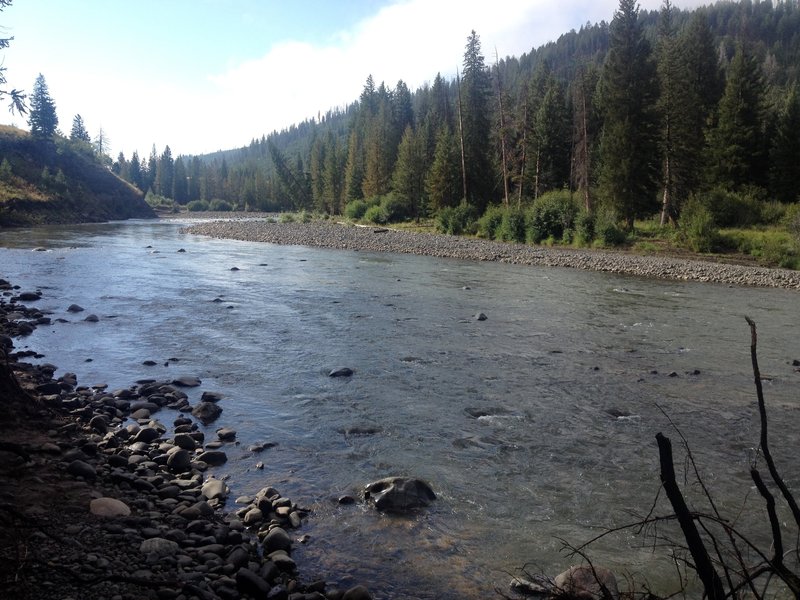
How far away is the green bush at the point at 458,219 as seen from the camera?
50.5 m

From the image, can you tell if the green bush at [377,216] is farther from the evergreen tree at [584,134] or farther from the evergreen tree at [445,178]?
the evergreen tree at [584,134]

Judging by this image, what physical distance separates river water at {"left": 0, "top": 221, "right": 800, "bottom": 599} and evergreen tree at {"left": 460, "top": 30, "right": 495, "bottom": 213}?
116 feet

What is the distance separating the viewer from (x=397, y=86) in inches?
4291

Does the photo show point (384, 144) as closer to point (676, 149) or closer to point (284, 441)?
point (676, 149)

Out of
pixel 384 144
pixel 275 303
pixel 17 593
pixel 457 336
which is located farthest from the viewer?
pixel 384 144

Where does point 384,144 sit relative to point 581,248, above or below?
above

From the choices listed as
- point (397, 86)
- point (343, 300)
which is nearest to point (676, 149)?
point (343, 300)

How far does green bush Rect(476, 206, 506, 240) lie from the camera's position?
153 ft

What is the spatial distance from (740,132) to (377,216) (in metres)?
37.8

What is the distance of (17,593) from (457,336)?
1230cm

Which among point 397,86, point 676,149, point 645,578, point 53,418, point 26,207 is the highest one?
point 397,86

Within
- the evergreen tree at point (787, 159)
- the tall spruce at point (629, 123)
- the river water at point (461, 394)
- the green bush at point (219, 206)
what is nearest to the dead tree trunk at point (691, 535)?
the river water at point (461, 394)

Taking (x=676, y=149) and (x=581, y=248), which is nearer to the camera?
(x=581, y=248)

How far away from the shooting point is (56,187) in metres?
75.7
